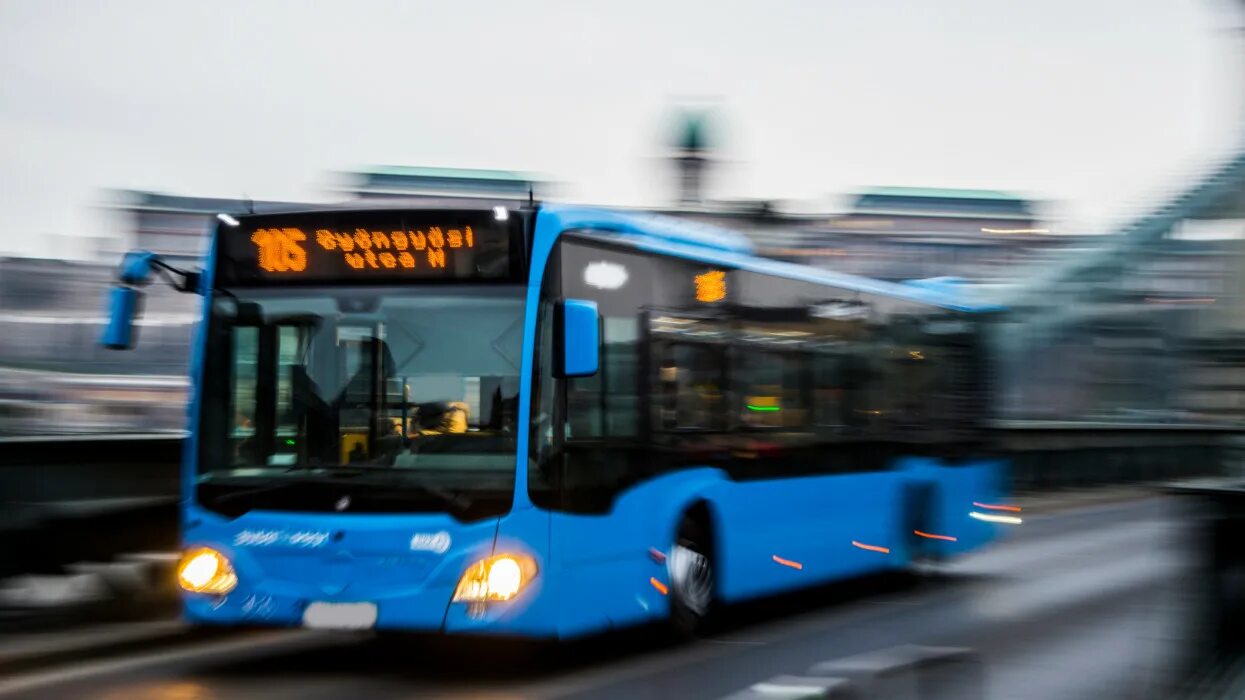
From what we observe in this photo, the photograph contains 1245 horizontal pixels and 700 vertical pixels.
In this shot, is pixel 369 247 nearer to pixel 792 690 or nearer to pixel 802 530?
pixel 802 530

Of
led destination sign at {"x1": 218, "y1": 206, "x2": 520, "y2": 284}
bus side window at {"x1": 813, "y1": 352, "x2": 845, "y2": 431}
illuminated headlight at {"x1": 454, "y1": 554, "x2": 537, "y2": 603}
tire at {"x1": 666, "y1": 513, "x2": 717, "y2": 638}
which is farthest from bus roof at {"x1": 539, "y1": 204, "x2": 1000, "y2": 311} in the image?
illuminated headlight at {"x1": 454, "y1": 554, "x2": 537, "y2": 603}

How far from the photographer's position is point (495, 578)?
8.07 m

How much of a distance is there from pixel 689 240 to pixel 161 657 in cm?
372

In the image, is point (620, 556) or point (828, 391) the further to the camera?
point (828, 391)

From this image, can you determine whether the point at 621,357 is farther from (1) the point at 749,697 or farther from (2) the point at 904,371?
(1) the point at 749,697

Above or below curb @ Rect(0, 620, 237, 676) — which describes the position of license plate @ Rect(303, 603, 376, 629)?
above

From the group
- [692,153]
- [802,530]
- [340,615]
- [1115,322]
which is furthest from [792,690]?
[692,153]

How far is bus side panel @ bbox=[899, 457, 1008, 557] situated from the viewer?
13.9 metres

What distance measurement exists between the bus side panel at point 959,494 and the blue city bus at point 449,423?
4170 millimetres

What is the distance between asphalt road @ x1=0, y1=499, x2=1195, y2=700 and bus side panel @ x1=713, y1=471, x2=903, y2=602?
300mm

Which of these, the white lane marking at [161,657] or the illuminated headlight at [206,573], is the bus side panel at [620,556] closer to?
the illuminated headlight at [206,573]

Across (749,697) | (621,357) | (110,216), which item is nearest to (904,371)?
(621,357)

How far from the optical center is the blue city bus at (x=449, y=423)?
809 centimetres

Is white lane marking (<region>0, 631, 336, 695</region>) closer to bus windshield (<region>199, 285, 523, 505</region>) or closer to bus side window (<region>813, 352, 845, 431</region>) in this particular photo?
bus windshield (<region>199, 285, 523, 505</region>)
